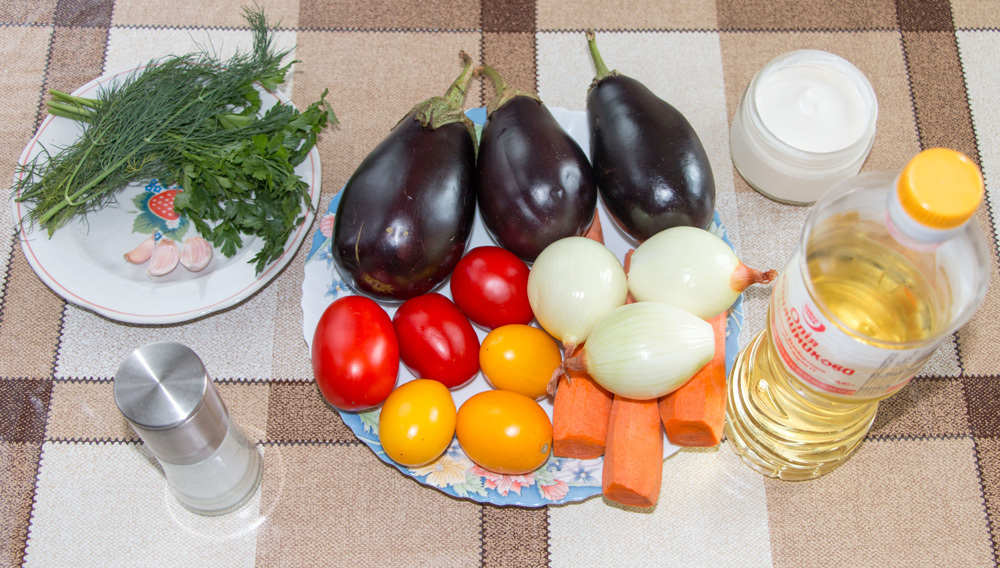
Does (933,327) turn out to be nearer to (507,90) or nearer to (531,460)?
(531,460)

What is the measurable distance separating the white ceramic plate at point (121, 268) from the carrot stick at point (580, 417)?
433mm

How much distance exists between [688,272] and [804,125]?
0.39 metres

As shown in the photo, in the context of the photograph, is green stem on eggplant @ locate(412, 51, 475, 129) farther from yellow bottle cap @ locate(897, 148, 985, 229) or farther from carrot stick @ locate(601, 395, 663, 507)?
yellow bottle cap @ locate(897, 148, 985, 229)

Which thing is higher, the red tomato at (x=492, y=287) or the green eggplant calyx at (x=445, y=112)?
the green eggplant calyx at (x=445, y=112)

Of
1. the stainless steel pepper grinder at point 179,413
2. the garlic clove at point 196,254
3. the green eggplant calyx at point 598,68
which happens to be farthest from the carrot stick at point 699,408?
the garlic clove at point 196,254

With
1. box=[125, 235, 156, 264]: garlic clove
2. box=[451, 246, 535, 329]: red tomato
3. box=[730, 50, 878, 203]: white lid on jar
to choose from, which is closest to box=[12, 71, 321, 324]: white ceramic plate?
box=[125, 235, 156, 264]: garlic clove

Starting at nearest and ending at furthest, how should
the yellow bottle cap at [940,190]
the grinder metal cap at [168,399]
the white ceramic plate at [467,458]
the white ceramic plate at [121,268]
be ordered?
the yellow bottle cap at [940,190]
the grinder metal cap at [168,399]
the white ceramic plate at [467,458]
the white ceramic plate at [121,268]

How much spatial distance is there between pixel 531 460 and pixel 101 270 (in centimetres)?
66

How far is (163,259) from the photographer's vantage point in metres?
1.07

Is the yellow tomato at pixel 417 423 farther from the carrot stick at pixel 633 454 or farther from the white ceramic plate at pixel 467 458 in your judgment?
the carrot stick at pixel 633 454

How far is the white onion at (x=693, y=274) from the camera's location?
2.87 feet

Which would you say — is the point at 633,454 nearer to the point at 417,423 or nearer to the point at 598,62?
the point at 417,423

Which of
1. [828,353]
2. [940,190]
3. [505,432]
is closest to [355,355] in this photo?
[505,432]

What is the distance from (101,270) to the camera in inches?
41.0
